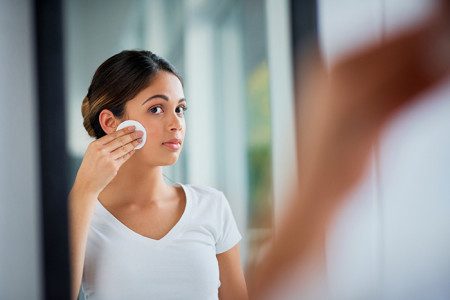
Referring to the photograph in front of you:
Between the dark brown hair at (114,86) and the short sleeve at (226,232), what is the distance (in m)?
0.24

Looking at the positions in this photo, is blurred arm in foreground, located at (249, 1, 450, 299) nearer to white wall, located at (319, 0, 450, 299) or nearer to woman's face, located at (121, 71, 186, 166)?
white wall, located at (319, 0, 450, 299)

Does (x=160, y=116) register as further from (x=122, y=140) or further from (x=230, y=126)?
(x=230, y=126)

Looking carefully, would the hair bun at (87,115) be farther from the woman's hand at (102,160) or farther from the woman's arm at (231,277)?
the woman's arm at (231,277)

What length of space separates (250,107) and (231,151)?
0.09m

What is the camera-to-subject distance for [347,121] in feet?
0.76

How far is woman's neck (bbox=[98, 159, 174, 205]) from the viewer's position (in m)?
0.56

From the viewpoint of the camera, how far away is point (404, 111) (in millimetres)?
253

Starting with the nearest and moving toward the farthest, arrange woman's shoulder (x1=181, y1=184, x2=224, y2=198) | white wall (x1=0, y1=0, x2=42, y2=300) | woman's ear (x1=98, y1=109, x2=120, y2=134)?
1. white wall (x1=0, y1=0, x2=42, y2=300)
2. woman's ear (x1=98, y1=109, x2=120, y2=134)
3. woman's shoulder (x1=181, y1=184, x2=224, y2=198)

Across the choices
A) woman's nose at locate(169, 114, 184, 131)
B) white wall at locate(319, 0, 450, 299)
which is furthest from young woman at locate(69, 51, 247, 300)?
white wall at locate(319, 0, 450, 299)

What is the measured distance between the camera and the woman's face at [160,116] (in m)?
0.53

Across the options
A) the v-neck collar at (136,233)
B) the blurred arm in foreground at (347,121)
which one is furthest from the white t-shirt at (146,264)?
the blurred arm in foreground at (347,121)

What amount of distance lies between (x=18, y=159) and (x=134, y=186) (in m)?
0.18

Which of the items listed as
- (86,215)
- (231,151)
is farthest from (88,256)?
(231,151)

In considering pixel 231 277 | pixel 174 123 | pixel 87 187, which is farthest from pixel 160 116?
pixel 231 277
